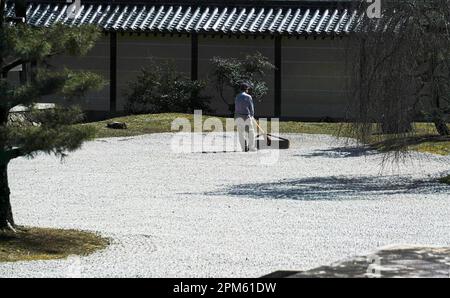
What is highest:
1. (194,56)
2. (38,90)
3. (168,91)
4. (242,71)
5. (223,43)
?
(223,43)

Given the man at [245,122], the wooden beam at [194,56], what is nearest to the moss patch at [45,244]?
the man at [245,122]

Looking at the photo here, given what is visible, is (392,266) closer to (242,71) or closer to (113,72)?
(242,71)

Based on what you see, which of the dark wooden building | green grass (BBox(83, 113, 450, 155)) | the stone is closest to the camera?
green grass (BBox(83, 113, 450, 155))

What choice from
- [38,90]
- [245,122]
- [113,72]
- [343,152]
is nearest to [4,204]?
[38,90]

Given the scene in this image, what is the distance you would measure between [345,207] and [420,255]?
6033mm

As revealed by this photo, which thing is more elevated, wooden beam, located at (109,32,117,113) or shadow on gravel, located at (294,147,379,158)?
wooden beam, located at (109,32,117,113)

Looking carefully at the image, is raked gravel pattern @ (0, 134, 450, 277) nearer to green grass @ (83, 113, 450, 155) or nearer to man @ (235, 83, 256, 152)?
man @ (235, 83, 256, 152)

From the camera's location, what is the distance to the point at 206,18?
3497 centimetres

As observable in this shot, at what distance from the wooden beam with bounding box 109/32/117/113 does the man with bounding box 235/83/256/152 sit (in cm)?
981

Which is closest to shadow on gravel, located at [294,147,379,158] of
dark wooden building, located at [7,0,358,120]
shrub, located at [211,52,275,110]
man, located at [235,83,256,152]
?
man, located at [235,83,256,152]

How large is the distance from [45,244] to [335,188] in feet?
24.6

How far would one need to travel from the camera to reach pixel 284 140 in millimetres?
26703

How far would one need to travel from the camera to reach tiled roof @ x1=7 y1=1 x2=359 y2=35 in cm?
3406
